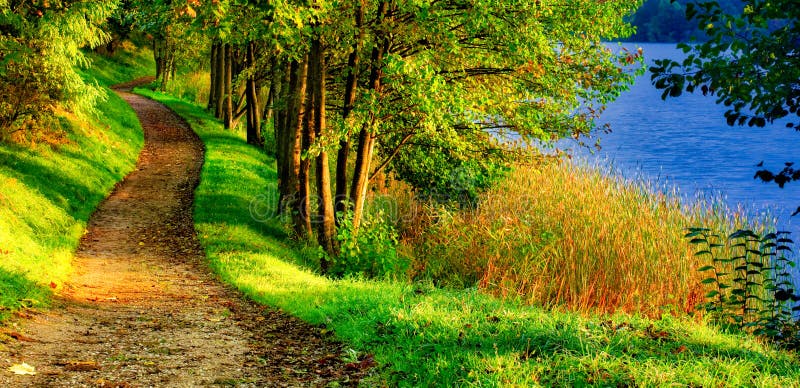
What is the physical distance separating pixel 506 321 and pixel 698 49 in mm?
4184

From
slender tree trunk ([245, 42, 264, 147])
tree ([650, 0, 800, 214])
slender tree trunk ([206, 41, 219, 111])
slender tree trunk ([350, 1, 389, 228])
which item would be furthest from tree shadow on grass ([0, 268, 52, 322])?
slender tree trunk ([206, 41, 219, 111])

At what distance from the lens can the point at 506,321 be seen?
8.85 m

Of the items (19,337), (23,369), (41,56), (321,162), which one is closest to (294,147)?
(321,162)

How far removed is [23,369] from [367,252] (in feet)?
27.0

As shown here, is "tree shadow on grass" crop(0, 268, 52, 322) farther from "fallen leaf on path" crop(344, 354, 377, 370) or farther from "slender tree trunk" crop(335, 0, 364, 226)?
"slender tree trunk" crop(335, 0, 364, 226)

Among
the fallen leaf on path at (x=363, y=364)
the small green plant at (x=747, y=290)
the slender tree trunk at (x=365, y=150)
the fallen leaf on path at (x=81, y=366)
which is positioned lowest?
the fallen leaf on path at (x=81, y=366)

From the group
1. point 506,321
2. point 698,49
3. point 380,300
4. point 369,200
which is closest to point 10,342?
point 380,300

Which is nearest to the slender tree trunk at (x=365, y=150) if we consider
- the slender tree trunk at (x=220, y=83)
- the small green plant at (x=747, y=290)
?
the small green plant at (x=747, y=290)

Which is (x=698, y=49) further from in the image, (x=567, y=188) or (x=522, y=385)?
(x=567, y=188)

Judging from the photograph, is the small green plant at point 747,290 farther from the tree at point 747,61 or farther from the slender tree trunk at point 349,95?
the slender tree trunk at point 349,95

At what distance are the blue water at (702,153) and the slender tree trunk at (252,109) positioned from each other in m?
13.9

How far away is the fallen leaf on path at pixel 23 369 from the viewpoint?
304 inches

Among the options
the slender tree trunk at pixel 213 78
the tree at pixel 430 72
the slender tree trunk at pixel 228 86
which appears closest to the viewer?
the tree at pixel 430 72

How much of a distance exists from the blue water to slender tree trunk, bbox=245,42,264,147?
1389 cm
